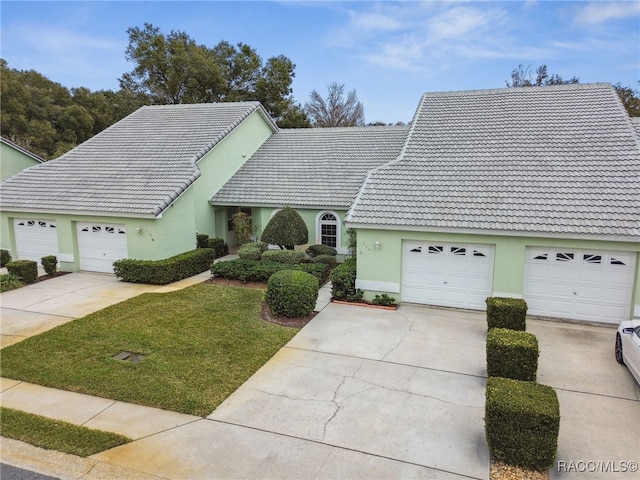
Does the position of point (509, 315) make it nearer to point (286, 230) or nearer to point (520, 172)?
point (520, 172)

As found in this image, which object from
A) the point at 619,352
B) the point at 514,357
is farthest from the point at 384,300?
the point at 619,352

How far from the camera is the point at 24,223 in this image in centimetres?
1753

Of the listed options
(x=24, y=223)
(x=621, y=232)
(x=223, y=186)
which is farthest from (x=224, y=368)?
(x=24, y=223)

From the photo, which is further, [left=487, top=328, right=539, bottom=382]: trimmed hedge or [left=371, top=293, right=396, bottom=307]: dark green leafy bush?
[left=371, top=293, right=396, bottom=307]: dark green leafy bush

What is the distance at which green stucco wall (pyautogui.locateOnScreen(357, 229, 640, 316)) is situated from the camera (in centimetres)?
1061

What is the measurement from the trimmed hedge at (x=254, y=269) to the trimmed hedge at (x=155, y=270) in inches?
46.2

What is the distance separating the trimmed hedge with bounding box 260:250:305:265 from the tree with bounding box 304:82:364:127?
36.2 meters

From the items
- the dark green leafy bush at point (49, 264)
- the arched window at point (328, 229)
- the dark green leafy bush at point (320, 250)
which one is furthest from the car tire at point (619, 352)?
the dark green leafy bush at point (49, 264)

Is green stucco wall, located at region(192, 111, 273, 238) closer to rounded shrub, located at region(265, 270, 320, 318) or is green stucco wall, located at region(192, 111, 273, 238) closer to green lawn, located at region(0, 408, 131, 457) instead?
rounded shrub, located at region(265, 270, 320, 318)

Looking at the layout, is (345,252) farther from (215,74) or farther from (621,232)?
(215,74)

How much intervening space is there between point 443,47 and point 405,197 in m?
9.15

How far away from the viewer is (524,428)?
5.21m

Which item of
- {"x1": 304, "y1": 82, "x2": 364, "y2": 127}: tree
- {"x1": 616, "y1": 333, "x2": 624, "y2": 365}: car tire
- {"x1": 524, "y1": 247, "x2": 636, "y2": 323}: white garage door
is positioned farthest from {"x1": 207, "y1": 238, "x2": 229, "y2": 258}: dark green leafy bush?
{"x1": 304, "y1": 82, "x2": 364, "y2": 127}: tree

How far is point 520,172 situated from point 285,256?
8.78 m
